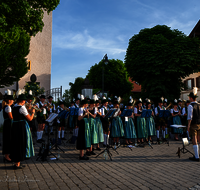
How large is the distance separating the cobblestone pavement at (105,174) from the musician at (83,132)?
1.58ft

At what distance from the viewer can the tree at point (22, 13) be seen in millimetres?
10484

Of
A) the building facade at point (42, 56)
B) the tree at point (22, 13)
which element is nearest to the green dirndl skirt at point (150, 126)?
the tree at point (22, 13)

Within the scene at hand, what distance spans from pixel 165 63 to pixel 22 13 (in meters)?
15.2

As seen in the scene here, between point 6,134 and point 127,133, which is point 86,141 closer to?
point 6,134

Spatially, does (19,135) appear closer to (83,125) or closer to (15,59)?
(83,125)

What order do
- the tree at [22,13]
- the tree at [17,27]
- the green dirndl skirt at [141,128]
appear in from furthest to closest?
the tree at [17,27] < the tree at [22,13] < the green dirndl skirt at [141,128]

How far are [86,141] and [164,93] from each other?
16.5 metres

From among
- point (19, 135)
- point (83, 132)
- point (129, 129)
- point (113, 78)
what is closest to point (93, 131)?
point (83, 132)

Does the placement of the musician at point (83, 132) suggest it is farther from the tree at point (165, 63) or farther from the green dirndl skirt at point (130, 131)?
the tree at point (165, 63)

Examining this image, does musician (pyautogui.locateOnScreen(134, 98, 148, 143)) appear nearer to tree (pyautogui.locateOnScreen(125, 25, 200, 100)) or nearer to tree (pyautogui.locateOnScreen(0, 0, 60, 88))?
tree (pyautogui.locateOnScreen(0, 0, 60, 88))

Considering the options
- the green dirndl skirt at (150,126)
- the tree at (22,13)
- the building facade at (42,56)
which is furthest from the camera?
the building facade at (42,56)

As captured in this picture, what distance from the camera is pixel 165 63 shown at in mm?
21578

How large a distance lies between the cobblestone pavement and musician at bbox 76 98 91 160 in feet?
1.58

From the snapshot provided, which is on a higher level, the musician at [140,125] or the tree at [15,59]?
the tree at [15,59]
